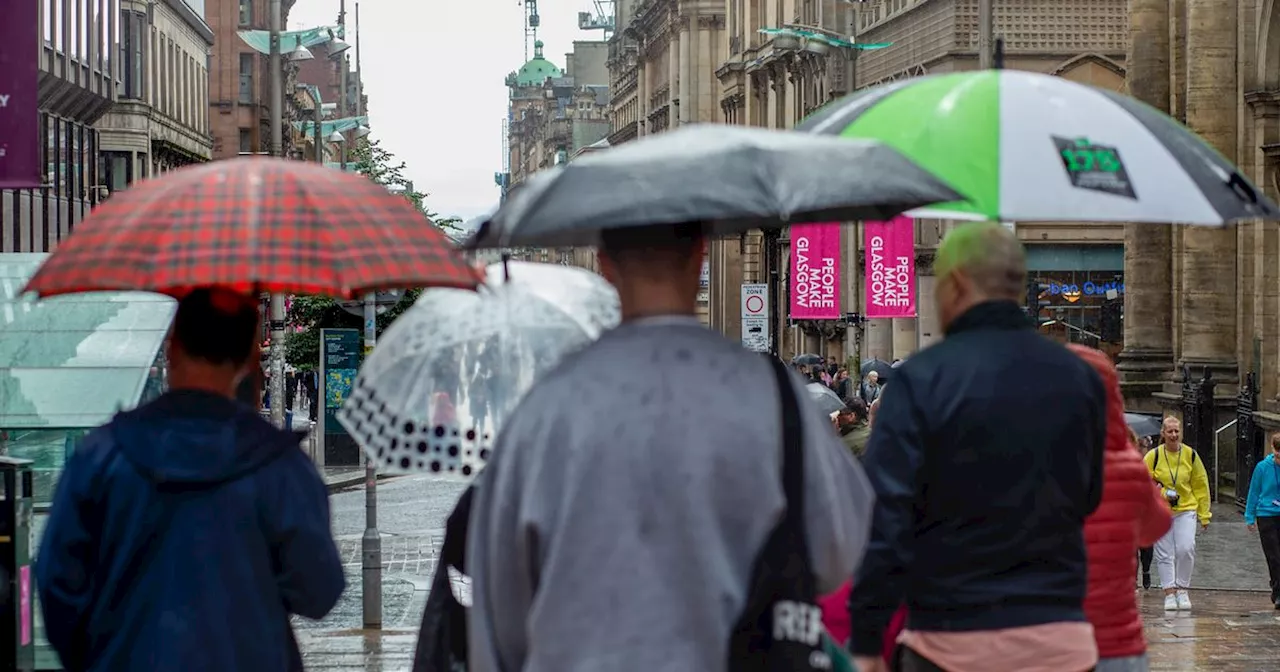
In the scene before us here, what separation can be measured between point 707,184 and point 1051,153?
2014mm

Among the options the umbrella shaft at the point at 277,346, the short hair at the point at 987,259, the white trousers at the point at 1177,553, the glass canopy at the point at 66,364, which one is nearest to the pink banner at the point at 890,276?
the umbrella shaft at the point at 277,346

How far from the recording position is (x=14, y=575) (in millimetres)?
9391

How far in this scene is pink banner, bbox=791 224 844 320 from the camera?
41625mm

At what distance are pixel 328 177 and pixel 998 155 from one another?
5.86ft

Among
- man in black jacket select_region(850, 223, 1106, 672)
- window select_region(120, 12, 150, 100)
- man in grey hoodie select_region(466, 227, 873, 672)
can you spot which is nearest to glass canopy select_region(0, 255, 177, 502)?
man in black jacket select_region(850, 223, 1106, 672)

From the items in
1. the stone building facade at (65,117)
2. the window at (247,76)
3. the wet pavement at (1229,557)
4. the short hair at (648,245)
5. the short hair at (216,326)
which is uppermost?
the window at (247,76)

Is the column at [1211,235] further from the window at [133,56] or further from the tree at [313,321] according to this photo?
the window at [133,56]

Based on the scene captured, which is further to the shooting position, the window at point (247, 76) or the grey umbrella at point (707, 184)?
the window at point (247, 76)

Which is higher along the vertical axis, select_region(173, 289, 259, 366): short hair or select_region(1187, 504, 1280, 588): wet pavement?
select_region(173, 289, 259, 366): short hair

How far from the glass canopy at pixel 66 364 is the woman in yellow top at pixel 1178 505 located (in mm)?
9229

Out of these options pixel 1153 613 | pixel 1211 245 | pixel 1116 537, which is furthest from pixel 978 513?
pixel 1211 245

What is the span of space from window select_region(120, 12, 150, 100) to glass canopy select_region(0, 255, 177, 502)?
53250 mm

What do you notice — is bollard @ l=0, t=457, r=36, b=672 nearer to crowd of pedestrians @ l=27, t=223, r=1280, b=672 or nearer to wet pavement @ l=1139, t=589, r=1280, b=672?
crowd of pedestrians @ l=27, t=223, r=1280, b=672

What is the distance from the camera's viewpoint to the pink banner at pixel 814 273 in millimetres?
41625
